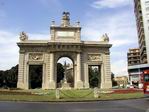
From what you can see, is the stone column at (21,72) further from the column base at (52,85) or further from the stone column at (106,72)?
the stone column at (106,72)

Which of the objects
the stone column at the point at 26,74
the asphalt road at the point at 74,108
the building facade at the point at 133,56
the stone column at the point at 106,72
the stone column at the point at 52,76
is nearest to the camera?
the asphalt road at the point at 74,108

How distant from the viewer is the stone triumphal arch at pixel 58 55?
6306cm

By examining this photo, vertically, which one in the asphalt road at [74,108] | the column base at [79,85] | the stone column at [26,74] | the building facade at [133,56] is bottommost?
the asphalt road at [74,108]

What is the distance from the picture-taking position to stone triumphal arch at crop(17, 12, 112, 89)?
63062mm

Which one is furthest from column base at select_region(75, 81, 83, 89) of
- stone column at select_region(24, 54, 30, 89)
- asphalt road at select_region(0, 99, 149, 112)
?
asphalt road at select_region(0, 99, 149, 112)

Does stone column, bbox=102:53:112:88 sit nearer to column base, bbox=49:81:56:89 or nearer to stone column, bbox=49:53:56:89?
column base, bbox=49:81:56:89

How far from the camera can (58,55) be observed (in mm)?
64562

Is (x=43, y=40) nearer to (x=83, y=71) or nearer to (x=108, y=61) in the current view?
(x=83, y=71)

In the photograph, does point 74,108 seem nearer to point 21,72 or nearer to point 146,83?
point 146,83

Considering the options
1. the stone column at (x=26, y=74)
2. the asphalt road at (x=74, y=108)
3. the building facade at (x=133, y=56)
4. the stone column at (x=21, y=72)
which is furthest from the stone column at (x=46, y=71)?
the building facade at (x=133, y=56)

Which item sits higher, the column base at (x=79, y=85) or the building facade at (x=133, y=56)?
the building facade at (x=133, y=56)

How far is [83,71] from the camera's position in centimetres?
6519

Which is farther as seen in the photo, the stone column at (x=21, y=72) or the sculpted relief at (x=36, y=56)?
the sculpted relief at (x=36, y=56)

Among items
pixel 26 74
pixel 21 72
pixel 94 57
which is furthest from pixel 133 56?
pixel 21 72
